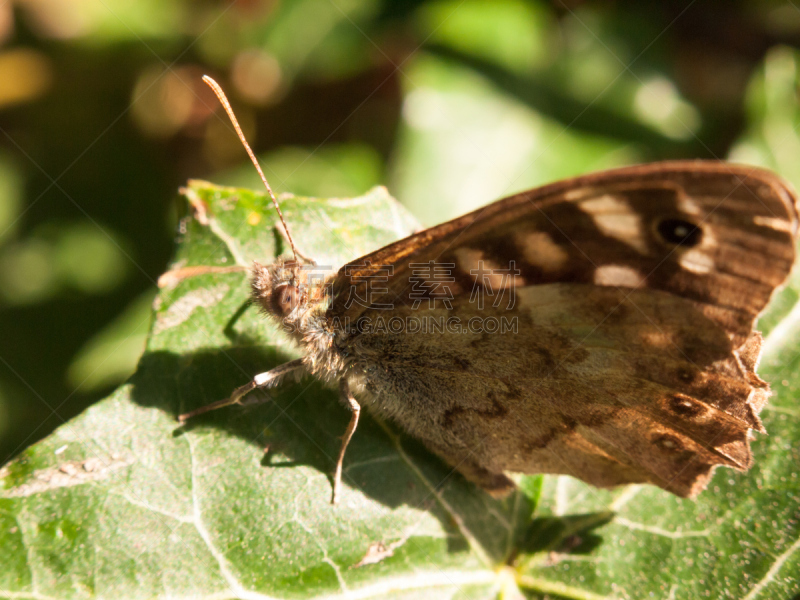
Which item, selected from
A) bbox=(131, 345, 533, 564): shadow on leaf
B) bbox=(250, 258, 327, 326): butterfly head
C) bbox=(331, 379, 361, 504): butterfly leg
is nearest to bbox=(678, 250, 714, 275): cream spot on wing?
bbox=(131, 345, 533, 564): shadow on leaf

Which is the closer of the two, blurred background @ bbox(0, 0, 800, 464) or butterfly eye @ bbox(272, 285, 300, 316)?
butterfly eye @ bbox(272, 285, 300, 316)

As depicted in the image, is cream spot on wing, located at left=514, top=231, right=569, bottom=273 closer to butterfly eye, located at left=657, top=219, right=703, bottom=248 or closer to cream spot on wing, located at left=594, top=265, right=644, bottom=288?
cream spot on wing, located at left=594, top=265, right=644, bottom=288

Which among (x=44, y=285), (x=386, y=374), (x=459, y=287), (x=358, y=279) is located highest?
(x=459, y=287)

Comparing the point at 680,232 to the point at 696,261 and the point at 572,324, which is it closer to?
the point at 696,261

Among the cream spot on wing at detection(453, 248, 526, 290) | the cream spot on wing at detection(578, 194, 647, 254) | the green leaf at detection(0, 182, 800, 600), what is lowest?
the green leaf at detection(0, 182, 800, 600)

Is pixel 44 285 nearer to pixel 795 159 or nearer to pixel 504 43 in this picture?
pixel 504 43

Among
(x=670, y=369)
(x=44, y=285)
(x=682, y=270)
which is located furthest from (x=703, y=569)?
(x=44, y=285)
